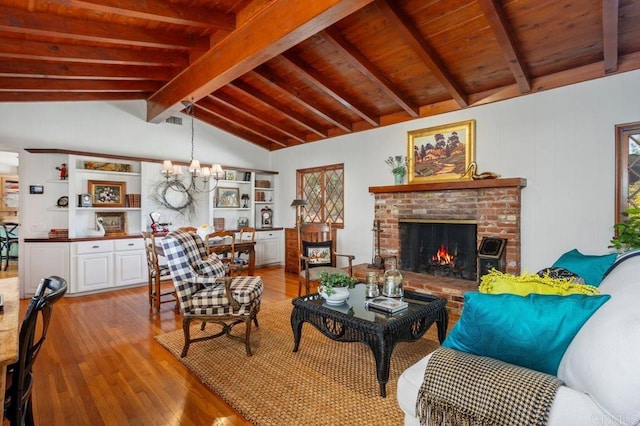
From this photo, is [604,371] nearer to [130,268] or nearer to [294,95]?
[294,95]

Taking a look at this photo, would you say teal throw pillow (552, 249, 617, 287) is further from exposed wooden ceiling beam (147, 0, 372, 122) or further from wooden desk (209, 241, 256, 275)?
wooden desk (209, 241, 256, 275)

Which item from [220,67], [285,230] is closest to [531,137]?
[220,67]

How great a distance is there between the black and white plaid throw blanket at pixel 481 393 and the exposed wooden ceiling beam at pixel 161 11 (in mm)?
3237

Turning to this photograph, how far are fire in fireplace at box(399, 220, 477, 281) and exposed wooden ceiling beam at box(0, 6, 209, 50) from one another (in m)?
3.66

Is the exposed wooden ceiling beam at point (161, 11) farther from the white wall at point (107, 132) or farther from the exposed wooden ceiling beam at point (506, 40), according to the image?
the white wall at point (107, 132)

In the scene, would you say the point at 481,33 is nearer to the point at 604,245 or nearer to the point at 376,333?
the point at 604,245

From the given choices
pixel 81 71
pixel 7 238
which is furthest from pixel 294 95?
pixel 7 238

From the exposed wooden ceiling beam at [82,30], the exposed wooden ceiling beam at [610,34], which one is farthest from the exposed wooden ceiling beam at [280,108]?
the exposed wooden ceiling beam at [610,34]

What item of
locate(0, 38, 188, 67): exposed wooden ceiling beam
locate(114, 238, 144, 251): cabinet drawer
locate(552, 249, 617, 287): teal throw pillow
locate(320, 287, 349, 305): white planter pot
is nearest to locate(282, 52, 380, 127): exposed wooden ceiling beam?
locate(0, 38, 188, 67): exposed wooden ceiling beam

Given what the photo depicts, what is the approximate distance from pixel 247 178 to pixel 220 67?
130 inches

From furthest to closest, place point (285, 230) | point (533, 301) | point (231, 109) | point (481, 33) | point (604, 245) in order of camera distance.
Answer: point (285, 230)
point (231, 109)
point (604, 245)
point (481, 33)
point (533, 301)

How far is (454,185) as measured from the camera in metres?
4.14

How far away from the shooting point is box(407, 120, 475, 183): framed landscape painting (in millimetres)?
4262

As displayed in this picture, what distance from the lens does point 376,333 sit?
215cm
